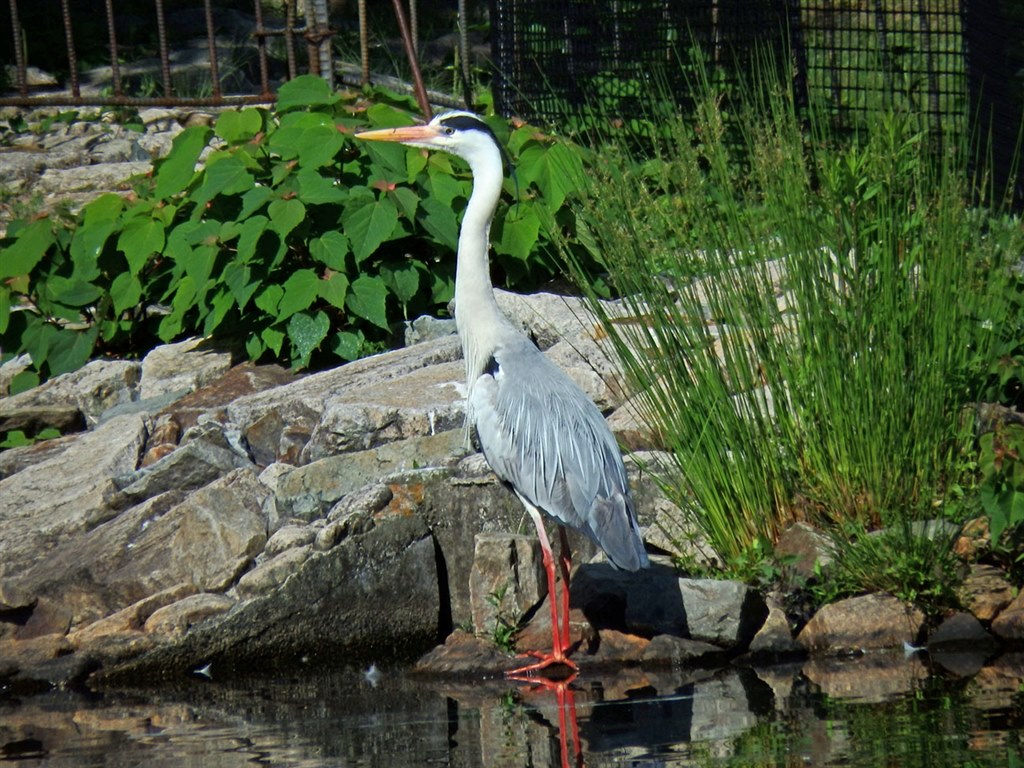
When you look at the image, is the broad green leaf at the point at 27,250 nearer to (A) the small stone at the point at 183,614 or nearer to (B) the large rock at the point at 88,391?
(B) the large rock at the point at 88,391

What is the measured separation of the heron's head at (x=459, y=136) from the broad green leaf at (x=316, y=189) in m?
0.85

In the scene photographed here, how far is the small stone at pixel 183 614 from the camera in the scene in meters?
4.78

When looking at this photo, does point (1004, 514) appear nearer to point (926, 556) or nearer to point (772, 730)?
point (926, 556)

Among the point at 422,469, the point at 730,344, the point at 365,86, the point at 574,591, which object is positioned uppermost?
the point at 365,86

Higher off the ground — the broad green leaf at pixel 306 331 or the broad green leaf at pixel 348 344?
the broad green leaf at pixel 306 331

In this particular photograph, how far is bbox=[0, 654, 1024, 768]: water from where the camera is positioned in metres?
3.38

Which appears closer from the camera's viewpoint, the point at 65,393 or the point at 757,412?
the point at 757,412

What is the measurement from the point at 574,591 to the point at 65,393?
Result: 3.22m

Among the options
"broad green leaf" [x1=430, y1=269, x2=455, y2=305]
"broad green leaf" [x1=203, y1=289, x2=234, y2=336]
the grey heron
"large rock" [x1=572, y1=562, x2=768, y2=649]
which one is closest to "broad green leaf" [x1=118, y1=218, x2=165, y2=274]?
"broad green leaf" [x1=203, y1=289, x2=234, y2=336]

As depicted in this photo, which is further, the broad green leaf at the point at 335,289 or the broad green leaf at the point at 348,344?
the broad green leaf at the point at 348,344

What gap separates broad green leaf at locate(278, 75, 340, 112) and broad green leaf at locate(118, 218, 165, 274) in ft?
2.81

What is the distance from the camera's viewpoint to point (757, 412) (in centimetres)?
478

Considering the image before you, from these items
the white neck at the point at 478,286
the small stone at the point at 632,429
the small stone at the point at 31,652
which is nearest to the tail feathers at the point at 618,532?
the small stone at the point at 632,429

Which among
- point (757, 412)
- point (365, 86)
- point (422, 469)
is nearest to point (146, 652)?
point (422, 469)
